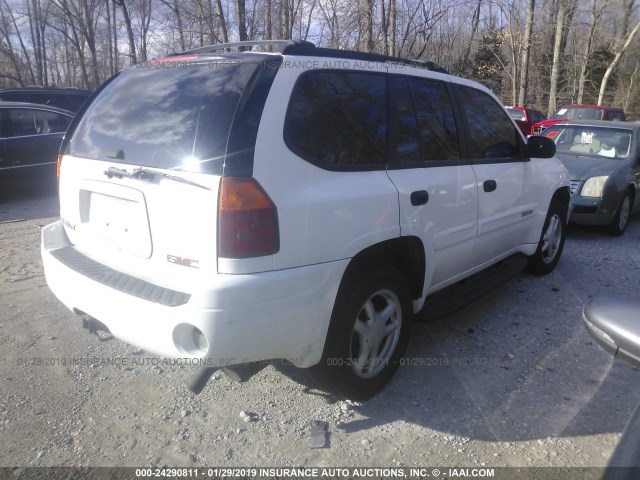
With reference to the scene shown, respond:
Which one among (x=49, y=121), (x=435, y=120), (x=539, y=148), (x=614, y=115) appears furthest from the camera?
(x=614, y=115)

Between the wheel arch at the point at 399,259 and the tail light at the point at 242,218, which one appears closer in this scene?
the tail light at the point at 242,218

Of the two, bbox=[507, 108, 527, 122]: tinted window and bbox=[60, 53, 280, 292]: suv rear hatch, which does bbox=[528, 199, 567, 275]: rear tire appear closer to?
bbox=[60, 53, 280, 292]: suv rear hatch

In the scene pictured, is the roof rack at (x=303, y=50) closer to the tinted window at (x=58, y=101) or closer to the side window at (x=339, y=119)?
the side window at (x=339, y=119)

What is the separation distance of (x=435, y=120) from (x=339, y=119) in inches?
38.5

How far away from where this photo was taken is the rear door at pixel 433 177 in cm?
302

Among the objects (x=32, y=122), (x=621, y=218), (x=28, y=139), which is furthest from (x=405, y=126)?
(x=32, y=122)

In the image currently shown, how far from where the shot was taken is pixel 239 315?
2.23 m

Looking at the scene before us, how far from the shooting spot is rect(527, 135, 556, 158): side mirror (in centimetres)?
432

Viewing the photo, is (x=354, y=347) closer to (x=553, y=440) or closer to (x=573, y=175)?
(x=553, y=440)

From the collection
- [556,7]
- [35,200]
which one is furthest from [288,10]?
[556,7]

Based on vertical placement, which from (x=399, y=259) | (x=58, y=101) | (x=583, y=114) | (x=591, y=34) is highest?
(x=591, y=34)

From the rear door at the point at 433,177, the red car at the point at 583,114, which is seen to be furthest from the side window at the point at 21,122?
the red car at the point at 583,114

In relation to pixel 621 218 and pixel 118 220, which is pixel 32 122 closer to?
pixel 118 220

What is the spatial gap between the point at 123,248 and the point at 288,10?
47.0ft
